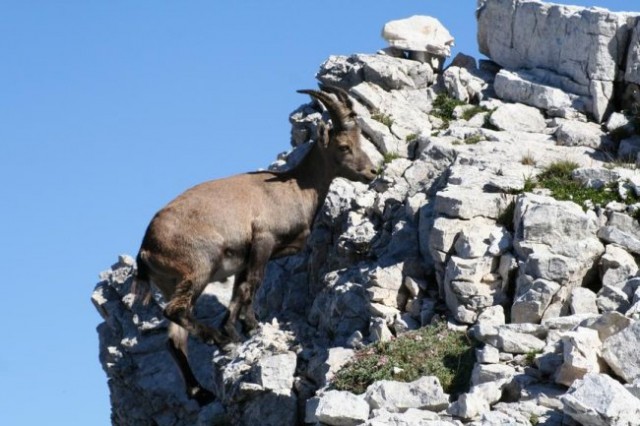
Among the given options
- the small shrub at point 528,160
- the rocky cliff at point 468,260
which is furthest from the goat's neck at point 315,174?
the small shrub at point 528,160

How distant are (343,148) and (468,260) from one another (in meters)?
3.24

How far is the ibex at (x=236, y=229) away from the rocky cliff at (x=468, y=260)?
909 millimetres

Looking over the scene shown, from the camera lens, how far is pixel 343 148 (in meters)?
20.8

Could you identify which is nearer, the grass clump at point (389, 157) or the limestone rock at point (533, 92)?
the grass clump at point (389, 157)

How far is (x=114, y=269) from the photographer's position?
80.1ft

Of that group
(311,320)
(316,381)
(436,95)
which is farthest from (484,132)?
(316,381)

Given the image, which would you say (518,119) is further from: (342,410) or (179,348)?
(342,410)

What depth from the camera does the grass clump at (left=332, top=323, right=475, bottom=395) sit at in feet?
53.1

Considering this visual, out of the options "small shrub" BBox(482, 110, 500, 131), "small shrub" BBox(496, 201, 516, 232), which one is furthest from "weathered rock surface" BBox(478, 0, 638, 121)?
"small shrub" BBox(496, 201, 516, 232)

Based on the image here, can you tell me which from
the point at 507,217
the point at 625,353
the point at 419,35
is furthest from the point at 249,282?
the point at 419,35

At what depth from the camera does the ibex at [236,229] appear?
18531mm

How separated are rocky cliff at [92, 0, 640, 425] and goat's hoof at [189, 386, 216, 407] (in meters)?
0.16

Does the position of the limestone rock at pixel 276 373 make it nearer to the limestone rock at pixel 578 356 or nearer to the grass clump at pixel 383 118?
the limestone rock at pixel 578 356

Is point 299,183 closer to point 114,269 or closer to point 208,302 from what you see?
point 208,302
